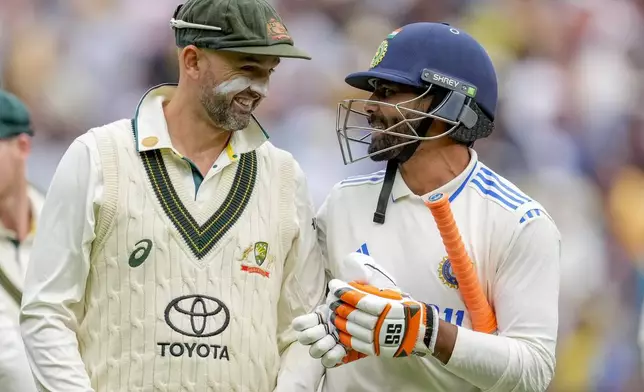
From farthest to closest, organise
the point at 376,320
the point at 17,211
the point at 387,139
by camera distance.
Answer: the point at 17,211 < the point at 387,139 < the point at 376,320

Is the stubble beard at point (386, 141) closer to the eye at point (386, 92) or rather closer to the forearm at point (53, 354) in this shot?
the eye at point (386, 92)

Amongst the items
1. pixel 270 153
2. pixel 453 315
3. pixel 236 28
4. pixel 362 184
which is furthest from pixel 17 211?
pixel 453 315

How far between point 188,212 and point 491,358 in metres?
0.92

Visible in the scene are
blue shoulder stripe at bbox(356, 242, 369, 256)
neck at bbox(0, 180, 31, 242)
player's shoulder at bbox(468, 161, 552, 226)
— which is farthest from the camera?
neck at bbox(0, 180, 31, 242)

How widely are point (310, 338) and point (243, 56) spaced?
84 centimetres

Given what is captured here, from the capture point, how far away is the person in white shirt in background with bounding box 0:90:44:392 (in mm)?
4821

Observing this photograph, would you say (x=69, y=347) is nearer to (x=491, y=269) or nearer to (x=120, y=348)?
(x=120, y=348)

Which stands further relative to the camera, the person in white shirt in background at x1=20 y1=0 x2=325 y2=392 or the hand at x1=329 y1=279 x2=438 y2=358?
the person in white shirt in background at x1=20 y1=0 x2=325 y2=392

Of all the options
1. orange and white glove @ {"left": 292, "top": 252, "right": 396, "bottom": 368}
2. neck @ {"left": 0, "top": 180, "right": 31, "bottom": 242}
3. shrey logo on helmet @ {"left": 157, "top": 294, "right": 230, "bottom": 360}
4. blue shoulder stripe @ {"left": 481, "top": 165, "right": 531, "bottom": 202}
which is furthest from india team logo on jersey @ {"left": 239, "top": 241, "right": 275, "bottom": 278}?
neck @ {"left": 0, "top": 180, "right": 31, "bottom": 242}

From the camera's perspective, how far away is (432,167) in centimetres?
359

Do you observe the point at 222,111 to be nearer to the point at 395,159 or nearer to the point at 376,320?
the point at 395,159

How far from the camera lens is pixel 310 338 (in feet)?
10.3

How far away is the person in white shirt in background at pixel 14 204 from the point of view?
190 inches

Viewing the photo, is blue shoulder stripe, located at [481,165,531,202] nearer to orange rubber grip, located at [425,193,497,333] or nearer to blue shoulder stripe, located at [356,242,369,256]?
orange rubber grip, located at [425,193,497,333]
